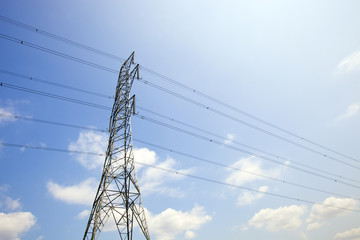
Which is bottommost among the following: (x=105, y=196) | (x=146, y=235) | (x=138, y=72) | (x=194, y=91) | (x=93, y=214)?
(x=146, y=235)

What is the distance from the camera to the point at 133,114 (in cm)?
1853

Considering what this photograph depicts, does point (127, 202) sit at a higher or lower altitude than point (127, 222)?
higher

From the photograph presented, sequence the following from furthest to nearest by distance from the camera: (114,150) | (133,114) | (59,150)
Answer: (133,114) → (114,150) → (59,150)

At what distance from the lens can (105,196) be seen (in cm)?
1414

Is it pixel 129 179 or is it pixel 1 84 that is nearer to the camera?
pixel 1 84

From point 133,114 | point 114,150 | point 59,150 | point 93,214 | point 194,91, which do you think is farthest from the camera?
point 194,91

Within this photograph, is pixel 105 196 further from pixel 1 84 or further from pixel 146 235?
pixel 1 84

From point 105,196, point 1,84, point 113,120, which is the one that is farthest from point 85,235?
point 1,84

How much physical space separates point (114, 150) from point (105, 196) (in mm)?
3956

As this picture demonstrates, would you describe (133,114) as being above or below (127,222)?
above

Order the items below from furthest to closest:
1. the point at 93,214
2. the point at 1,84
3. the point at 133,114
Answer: the point at 133,114
the point at 93,214
the point at 1,84

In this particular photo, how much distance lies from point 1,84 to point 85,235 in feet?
39.2

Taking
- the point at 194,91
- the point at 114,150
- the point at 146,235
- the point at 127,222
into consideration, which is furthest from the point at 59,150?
the point at 194,91

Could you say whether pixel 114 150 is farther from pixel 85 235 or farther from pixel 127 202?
pixel 85 235
